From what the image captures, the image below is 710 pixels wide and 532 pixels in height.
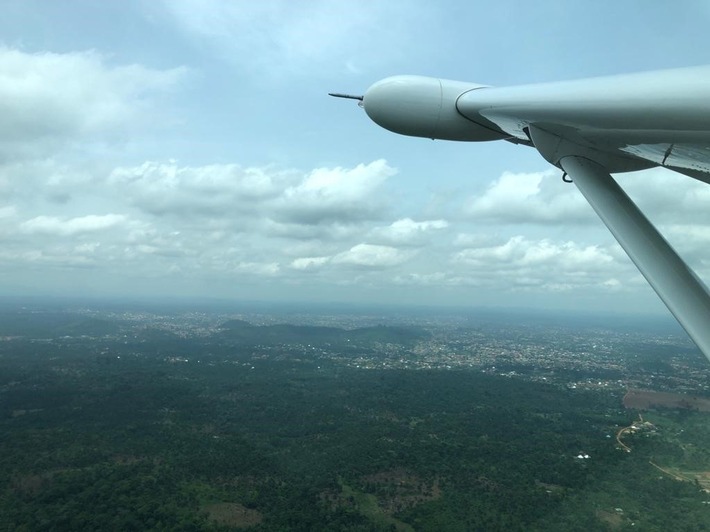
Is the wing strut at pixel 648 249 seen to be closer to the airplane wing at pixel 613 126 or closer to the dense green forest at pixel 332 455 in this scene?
the airplane wing at pixel 613 126

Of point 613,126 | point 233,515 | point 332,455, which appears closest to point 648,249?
point 613,126

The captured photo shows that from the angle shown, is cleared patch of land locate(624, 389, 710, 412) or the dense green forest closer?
the dense green forest

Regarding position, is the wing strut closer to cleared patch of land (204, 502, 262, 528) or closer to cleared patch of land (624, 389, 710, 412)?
cleared patch of land (204, 502, 262, 528)

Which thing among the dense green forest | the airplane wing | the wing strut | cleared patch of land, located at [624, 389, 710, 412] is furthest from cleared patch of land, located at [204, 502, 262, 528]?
cleared patch of land, located at [624, 389, 710, 412]

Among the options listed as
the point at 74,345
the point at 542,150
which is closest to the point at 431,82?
the point at 542,150

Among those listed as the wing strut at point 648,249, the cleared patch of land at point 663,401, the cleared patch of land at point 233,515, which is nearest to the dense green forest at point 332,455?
the cleared patch of land at point 233,515
